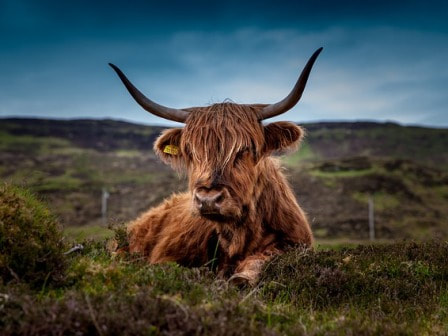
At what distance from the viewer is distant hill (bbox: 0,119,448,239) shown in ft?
116

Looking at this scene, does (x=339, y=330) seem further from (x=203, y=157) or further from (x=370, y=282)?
(x=203, y=157)

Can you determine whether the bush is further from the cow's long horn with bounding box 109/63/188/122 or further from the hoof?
the cow's long horn with bounding box 109/63/188/122

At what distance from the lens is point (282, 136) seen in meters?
5.75

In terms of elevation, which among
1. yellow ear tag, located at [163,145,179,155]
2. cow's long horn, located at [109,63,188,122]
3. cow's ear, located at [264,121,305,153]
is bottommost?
yellow ear tag, located at [163,145,179,155]

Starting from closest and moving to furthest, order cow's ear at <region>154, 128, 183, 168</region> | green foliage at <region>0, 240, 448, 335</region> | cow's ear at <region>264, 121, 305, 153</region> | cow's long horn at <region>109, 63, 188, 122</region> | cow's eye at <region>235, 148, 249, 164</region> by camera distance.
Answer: green foliage at <region>0, 240, 448, 335</region> → cow's eye at <region>235, 148, 249, 164</region> → cow's long horn at <region>109, 63, 188, 122</region> → cow's ear at <region>264, 121, 305, 153</region> → cow's ear at <region>154, 128, 183, 168</region>

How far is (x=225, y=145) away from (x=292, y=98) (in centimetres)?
91

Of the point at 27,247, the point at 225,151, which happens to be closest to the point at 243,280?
the point at 225,151

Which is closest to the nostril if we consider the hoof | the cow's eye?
the cow's eye

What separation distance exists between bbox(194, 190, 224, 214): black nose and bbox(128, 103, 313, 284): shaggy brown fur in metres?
0.02

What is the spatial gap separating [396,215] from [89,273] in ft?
120

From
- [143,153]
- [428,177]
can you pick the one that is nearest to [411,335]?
[428,177]

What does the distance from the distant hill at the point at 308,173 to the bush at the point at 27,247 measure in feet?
5.53

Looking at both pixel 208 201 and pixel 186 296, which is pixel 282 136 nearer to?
pixel 208 201

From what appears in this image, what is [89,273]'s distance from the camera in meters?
3.19
